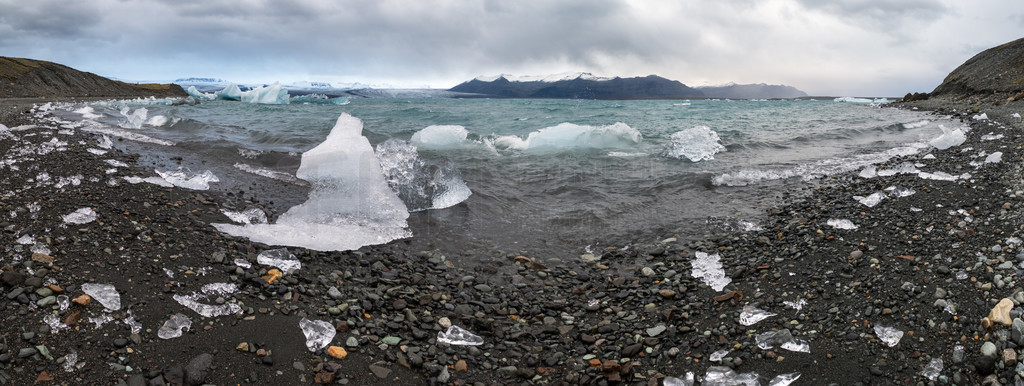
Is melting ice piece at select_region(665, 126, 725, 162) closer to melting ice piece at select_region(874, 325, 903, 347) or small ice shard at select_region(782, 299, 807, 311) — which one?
small ice shard at select_region(782, 299, 807, 311)

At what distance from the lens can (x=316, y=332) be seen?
2.94 metres

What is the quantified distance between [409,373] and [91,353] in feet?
5.21

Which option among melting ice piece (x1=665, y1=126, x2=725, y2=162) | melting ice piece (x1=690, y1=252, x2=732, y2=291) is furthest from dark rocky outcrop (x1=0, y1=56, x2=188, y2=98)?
melting ice piece (x1=690, y1=252, x2=732, y2=291)

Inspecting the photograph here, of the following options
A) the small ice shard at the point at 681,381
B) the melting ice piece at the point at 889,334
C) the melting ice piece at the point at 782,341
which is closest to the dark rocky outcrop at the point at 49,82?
the small ice shard at the point at 681,381

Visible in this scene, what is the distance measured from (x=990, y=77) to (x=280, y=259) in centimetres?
3699

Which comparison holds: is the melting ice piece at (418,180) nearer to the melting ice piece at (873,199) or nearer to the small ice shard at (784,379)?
the small ice shard at (784,379)

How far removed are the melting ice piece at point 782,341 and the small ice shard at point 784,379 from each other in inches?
9.2

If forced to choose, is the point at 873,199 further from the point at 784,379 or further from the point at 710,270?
the point at 784,379

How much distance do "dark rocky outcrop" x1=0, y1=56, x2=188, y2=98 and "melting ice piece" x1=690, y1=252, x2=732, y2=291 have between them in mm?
44956

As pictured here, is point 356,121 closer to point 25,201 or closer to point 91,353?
point 25,201

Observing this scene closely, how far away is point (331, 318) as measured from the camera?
3.16 metres

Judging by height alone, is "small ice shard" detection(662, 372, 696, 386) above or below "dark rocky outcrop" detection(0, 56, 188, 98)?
below

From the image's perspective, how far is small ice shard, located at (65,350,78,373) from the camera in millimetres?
2312

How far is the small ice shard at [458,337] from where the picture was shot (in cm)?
315
